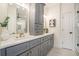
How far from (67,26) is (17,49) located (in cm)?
104

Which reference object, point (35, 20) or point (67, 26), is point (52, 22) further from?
point (35, 20)

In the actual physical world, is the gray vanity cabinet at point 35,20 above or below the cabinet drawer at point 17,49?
above

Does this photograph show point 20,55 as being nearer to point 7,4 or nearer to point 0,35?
point 0,35

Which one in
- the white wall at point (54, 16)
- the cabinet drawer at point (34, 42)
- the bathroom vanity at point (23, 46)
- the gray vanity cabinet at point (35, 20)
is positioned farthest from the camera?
the gray vanity cabinet at point (35, 20)

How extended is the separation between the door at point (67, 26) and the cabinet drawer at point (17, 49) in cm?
76

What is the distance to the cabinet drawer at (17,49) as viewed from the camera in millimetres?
1516

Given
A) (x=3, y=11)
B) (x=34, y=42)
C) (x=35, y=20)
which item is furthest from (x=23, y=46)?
(x=35, y=20)

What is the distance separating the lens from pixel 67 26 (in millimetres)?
2117

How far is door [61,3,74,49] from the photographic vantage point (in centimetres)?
210

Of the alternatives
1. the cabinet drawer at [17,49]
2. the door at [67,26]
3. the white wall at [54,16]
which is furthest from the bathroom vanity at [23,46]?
the door at [67,26]

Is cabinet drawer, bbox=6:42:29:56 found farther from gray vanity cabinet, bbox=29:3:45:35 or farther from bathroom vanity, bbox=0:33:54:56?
gray vanity cabinet, bbox=29:3:45:35

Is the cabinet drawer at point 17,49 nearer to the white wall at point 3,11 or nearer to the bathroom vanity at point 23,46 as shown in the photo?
the bathroom vanity at point 23,46

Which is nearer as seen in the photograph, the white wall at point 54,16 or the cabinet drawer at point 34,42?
the cabinet drawer at point 34,42

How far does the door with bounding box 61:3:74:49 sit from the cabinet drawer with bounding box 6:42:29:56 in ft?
2.50
